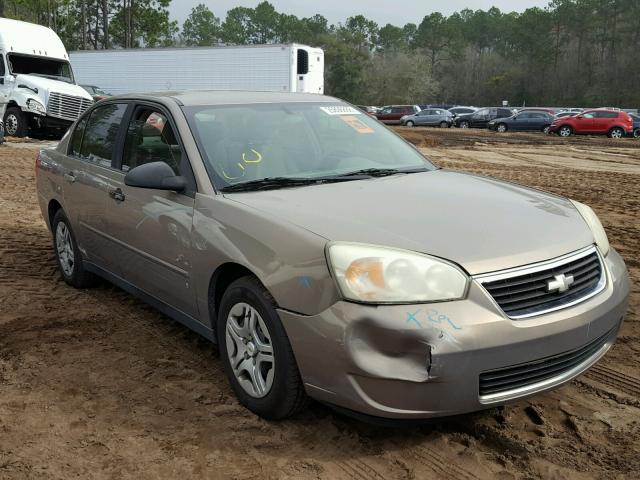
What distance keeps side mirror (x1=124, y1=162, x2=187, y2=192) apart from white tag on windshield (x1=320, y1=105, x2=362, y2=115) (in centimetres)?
128

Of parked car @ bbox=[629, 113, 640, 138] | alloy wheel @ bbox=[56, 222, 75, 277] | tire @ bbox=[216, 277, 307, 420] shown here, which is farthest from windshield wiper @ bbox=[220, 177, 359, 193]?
parked car @ bbox=[629, 113, 640, 138]

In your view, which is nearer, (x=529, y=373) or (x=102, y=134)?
(x=529, y=373)

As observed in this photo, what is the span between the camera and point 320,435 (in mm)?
3094

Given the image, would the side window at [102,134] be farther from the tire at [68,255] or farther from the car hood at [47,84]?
the car hood at [47,84]

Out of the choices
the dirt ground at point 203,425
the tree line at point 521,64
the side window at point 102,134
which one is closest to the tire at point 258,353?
the dirt ground at point 203,425

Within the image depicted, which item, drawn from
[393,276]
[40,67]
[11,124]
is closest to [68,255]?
[393,276]

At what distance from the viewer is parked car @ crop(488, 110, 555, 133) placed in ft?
117

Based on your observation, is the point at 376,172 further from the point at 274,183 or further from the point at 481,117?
the point at 481,117

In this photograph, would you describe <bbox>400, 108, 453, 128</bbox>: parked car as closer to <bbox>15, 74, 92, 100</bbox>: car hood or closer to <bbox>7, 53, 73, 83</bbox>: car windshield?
<bbox>7, 53, 73, 83</bbox>: car windshield

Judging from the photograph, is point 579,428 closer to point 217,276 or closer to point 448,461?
point 448,461

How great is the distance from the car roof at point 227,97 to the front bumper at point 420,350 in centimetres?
187

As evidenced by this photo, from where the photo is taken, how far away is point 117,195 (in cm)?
427

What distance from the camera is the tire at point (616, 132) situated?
30969mm

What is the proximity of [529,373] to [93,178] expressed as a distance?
10.7 ft
